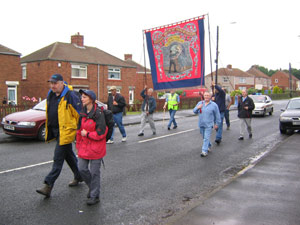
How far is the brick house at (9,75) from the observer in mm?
26812

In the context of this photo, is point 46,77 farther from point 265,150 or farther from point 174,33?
point 265,150

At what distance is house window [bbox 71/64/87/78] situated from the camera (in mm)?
33609

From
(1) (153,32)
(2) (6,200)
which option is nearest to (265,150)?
(1) (153,32)

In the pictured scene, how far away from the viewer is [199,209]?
4.07 meters

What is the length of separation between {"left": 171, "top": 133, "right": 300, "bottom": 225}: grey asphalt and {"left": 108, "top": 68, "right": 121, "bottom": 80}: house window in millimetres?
32053

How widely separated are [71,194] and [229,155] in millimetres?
4822

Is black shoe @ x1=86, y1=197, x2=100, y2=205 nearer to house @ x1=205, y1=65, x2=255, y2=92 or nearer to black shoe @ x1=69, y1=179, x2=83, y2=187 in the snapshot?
black shoe @ x1=69, y1=179, x2=83, y2=187

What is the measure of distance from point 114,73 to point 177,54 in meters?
28.3

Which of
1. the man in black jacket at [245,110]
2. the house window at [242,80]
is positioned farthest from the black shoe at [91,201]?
the house window at [242,80]

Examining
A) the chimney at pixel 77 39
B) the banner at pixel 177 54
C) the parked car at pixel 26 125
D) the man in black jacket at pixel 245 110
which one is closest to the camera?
the banner at pixel 177 54

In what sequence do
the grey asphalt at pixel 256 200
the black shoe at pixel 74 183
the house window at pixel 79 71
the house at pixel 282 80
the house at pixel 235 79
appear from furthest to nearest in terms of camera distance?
the house at pixel 282 80 → the house at pixel 235 79 → the house window at pixel 79 71 → the black shoe at pixel 74 183 → the grey asphalt at pixel 256 200

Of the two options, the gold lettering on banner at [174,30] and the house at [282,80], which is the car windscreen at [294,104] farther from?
the house at [282,80]

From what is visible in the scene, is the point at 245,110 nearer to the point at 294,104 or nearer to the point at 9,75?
the point at 294,104

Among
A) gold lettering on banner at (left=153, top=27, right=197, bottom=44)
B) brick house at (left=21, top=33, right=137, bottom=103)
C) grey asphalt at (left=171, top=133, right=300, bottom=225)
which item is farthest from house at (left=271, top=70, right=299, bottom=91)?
grey asphalt at (left=171, top=133, right=300, bottom=225)
